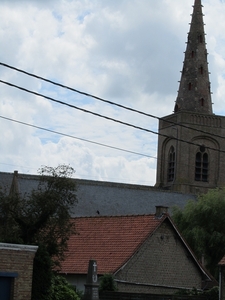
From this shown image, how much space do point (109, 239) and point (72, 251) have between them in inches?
77.7

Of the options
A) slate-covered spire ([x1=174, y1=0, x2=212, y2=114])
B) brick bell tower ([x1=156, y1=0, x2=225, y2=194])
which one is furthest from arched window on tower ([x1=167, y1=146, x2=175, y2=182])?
slate-covered spire ([x1=174, y1=0, x2=212, y2=114])

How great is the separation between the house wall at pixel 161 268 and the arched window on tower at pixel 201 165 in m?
38.9

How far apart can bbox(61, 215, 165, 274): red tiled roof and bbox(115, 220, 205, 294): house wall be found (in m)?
0.43

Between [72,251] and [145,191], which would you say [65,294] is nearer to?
[72,251]

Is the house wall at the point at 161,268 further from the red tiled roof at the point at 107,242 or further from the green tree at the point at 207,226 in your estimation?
the green tree at the point at 207,226

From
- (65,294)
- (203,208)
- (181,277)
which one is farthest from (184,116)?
(65,294)

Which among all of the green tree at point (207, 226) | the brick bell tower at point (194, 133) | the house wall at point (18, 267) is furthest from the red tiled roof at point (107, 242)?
the brick bell tower at point (194, 133)

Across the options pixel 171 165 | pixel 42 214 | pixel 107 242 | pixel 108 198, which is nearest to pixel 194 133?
pixel 171 165

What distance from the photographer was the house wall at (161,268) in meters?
34.5

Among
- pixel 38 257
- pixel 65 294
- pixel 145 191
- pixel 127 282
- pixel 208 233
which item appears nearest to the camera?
pixel 38 257

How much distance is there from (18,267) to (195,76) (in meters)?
58.8

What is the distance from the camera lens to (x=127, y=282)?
34.1 m

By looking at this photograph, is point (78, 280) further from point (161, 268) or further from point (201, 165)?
point (201, 165)

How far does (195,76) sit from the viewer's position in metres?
77.6
